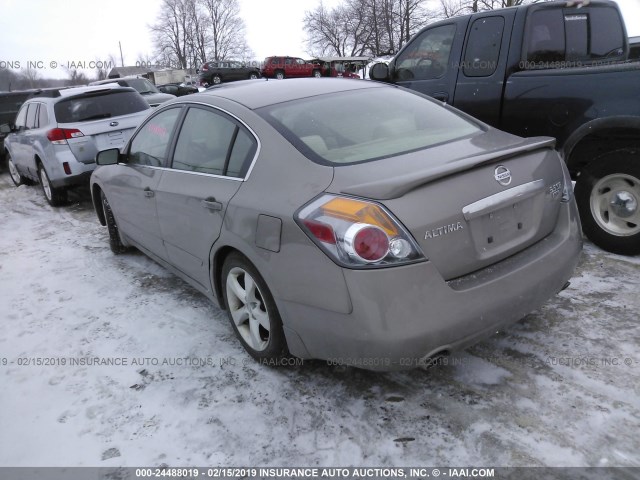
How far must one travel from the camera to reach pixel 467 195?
7.77 ft

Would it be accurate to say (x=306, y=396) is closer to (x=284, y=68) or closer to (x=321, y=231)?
(x=321, y=231)

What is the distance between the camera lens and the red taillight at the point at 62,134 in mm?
7164

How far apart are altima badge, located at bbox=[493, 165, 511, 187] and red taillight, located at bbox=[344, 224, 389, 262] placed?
2.36 ft

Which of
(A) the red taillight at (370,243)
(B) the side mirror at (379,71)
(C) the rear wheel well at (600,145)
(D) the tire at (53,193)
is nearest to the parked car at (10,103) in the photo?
(D) the tire at (53,193)

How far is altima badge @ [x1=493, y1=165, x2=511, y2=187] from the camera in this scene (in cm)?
249

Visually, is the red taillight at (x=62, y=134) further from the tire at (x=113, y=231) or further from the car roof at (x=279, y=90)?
the car roof at (x=279, y=90)

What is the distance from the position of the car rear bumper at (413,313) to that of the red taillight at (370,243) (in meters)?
0.07

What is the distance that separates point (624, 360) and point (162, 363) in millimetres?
2687

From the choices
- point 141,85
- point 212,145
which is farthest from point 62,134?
point 141,85

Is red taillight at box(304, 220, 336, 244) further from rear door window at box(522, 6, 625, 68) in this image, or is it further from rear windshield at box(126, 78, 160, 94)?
rear windshield at box(126, 78, 160, 94)

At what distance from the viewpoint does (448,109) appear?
137 inches

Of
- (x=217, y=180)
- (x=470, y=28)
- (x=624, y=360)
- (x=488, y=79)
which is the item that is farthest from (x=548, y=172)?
(x=470, y=28)

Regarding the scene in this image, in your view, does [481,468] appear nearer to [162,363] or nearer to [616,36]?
[162,363]

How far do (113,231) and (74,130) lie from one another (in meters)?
2.87
